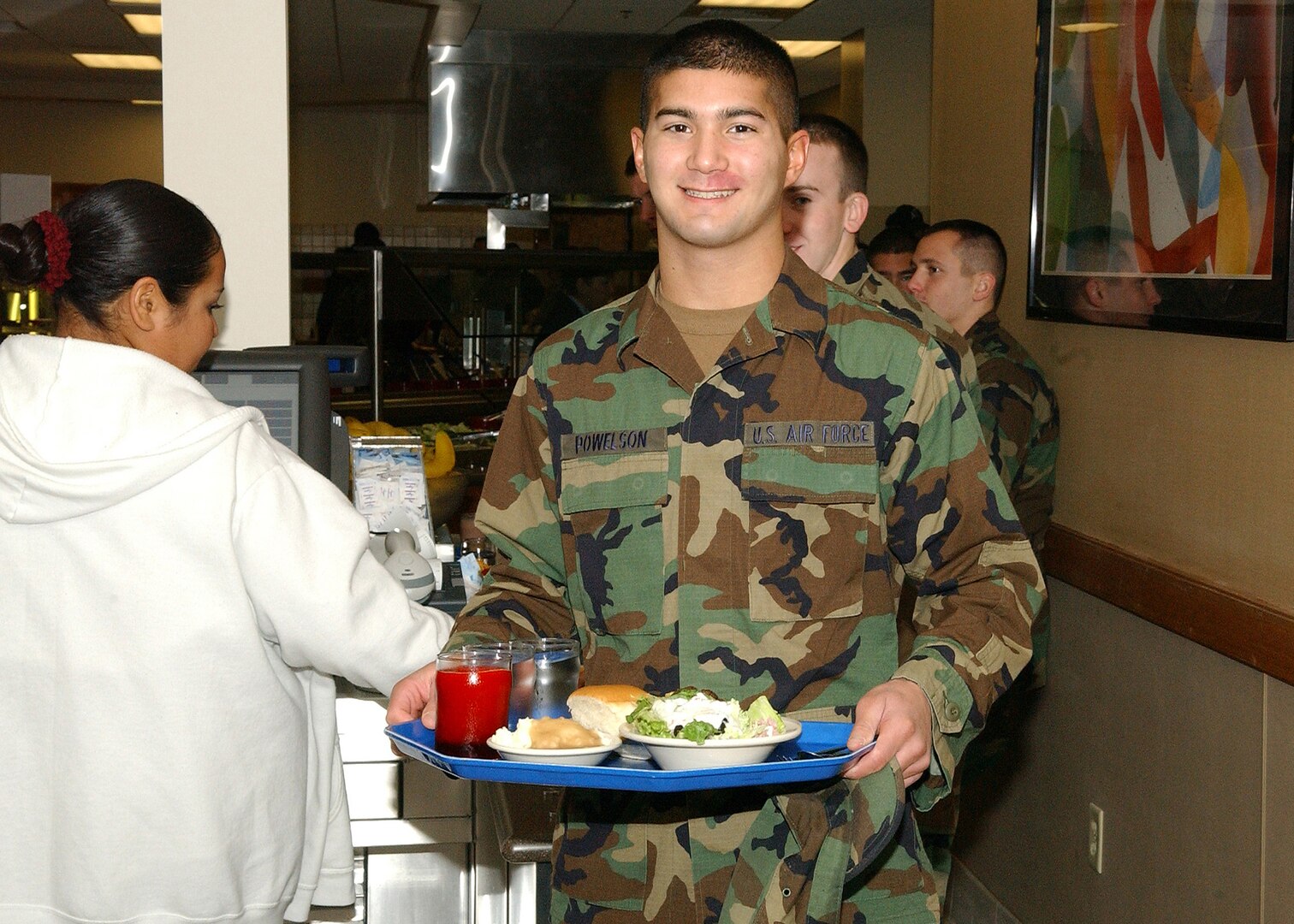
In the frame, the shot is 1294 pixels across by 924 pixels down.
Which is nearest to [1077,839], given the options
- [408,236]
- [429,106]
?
[429,106]

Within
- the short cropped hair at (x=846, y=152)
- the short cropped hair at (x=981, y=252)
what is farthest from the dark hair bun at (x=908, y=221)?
the short cropped hair at (x=846, y=152)

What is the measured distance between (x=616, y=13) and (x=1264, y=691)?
5.35 m

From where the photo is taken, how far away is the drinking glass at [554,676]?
1489mm

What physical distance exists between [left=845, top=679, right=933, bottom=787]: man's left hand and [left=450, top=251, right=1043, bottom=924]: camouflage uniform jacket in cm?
12

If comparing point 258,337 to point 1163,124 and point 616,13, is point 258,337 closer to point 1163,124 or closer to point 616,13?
point 1163,124

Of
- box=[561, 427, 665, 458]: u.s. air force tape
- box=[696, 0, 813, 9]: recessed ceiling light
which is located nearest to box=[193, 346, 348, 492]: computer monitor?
box=[561, 427, 665, 458]: u.s. air force tape

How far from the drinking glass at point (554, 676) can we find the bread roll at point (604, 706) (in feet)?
0.35

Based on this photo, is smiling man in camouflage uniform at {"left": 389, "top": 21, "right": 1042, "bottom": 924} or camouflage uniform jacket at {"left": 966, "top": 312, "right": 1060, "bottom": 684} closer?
smiling man in camouflage uniform at {"left": 389, "top": 21, "right": 1042, "bottom": 924}

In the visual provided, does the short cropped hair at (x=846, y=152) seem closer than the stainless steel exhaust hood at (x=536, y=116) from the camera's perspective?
Yes

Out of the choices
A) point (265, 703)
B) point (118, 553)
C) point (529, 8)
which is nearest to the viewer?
point (118, 553)

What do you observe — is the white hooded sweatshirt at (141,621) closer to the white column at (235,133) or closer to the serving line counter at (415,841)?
the serving line counter at (415,841)

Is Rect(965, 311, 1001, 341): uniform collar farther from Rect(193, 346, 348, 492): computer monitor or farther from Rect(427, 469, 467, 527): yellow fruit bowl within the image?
Rect(193, 346, 348, 492): computer monitor

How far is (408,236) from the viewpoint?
1020cm

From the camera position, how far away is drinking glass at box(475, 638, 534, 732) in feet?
4.66
